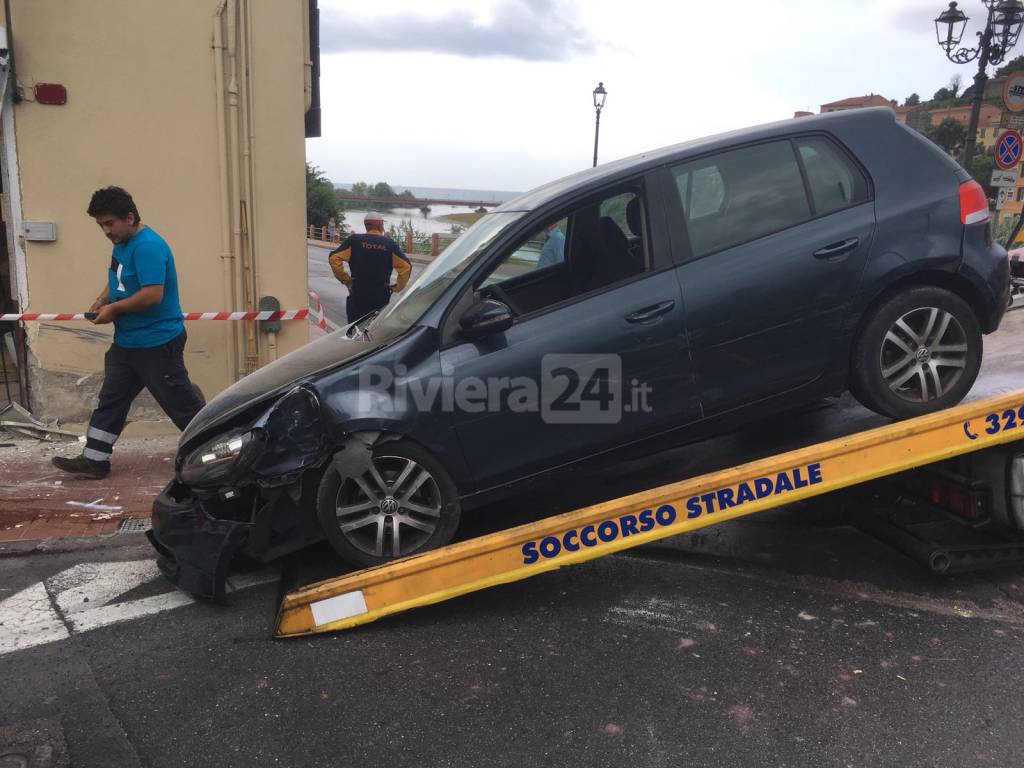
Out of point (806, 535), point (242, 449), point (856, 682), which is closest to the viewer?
point (856, 682)

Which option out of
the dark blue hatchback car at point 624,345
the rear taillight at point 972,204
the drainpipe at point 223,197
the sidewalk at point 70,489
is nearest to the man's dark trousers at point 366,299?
the drainpipe at point 223,197

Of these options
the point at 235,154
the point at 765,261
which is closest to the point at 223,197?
the point at 235,154

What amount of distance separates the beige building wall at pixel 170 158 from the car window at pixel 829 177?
182 inches

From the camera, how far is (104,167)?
264 inches

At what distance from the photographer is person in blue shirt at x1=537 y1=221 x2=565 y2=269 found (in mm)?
4090

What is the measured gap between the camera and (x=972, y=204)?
4.00 metres

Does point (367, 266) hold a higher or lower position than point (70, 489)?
higher

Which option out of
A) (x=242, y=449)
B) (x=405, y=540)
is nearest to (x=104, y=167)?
(x=242, y=449)

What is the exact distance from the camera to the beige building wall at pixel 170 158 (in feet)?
21.5

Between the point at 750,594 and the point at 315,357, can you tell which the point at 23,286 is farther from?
the point at 750,594

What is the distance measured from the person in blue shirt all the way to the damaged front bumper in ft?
6.10

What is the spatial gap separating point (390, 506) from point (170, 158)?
456 cm

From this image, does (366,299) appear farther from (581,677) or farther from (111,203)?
(581,677)

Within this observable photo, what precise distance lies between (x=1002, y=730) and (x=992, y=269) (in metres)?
2.19
